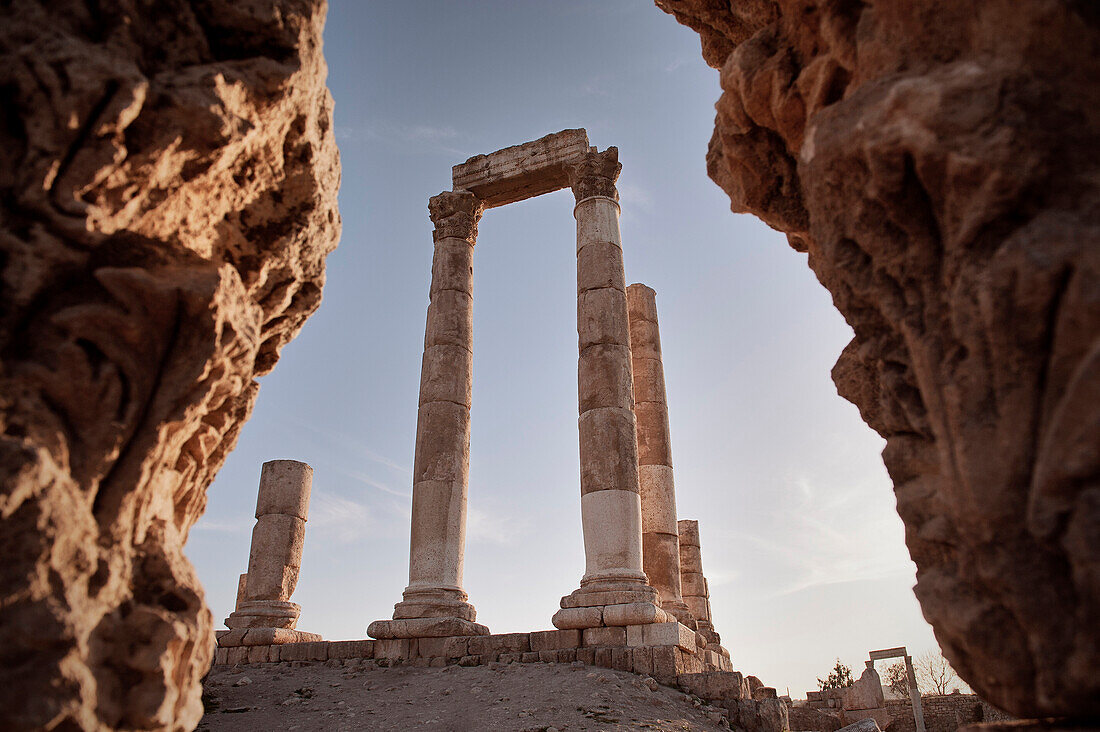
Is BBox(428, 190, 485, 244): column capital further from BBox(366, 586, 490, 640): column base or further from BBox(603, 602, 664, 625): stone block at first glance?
BBox(603, 602, 664, 625): stone block

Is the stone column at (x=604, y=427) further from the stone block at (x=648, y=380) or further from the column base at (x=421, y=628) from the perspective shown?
the stone block at (x=648, y=380)

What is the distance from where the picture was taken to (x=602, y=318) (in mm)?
14195

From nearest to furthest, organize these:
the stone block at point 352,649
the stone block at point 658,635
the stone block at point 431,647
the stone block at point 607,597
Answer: the stone block at point 658,635 < the stone block at point 607,597 < the stone block at point 431,647 < the stone block at point 352,649

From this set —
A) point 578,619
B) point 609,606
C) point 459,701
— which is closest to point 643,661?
point 609,606

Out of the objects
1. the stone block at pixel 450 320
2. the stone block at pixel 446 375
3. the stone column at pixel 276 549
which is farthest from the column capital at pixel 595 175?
the stone column at pixel 276 549

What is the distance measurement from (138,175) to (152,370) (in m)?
0.63

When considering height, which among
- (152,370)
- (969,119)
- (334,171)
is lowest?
(152,370)

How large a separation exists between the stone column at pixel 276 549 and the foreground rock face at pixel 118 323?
43.3ft

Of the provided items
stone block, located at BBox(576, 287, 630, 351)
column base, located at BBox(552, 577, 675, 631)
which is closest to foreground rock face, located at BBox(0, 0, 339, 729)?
column base, located at BBox(552, 577, 675, 631)

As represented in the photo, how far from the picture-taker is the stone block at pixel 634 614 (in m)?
11.1

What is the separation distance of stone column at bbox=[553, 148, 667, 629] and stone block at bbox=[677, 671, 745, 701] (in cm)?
143

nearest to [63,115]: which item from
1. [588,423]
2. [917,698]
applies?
[588,423]

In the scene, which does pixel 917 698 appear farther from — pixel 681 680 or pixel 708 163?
pixel 708 163

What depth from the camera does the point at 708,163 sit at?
4.09 m
